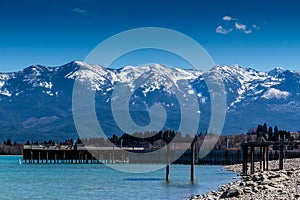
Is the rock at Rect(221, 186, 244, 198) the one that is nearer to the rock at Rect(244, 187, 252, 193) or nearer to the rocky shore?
the rocky shore

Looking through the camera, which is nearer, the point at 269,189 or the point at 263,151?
the point at 269,189

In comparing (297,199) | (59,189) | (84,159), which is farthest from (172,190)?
(84,159)

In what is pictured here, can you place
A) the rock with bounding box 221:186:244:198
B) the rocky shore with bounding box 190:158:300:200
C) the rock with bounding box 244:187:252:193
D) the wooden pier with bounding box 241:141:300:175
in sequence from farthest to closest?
the wooden pier with bounding box 241:141:300:175
the rock with bounding box 244:187:252:193
the rock with bounding box 221:186:244:198
the rocky shore with bounding box 190:158:300:200

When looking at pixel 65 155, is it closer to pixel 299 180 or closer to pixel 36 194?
pixel 36 194

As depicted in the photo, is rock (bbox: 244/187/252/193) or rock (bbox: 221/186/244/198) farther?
rock (bbox: 244/187/252/193)

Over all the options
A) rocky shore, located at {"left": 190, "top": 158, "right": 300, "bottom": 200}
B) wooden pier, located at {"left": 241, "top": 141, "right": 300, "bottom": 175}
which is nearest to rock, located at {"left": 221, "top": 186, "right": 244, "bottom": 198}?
rocky shore, located at {"left": 190, "top": 158, "right": 300, "bottom": 200}

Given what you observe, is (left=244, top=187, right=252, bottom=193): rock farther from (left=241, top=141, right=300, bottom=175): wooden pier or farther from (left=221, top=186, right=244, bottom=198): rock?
(left=241, top=141, right=300, bottom=175): wooden pier

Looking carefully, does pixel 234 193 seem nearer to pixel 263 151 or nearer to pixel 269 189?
pixel 269 189

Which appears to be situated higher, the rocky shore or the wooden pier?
the wooden pier

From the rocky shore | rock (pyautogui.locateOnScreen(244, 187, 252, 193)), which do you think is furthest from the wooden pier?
rock (pyautogui.locateOnScreen(244, 187, 252, 193))

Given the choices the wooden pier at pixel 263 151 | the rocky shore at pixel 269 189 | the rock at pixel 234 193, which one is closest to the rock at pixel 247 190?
the rocky shore at pixel 269 189

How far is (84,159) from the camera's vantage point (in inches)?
4840

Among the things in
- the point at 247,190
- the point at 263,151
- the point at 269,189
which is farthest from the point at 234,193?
the point at 263,151

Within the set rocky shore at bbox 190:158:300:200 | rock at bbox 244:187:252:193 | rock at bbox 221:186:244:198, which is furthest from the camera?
rock at bbox 244:187:252:193
